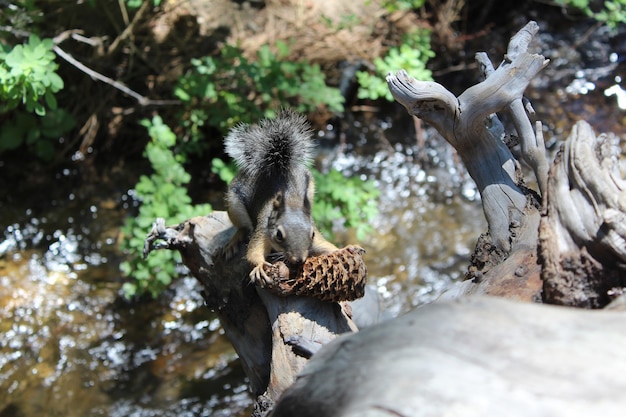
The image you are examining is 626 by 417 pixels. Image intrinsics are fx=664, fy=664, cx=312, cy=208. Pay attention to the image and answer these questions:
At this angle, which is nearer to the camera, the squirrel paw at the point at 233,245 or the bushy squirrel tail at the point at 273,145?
the bushy squirrel tail at the point at 273,145

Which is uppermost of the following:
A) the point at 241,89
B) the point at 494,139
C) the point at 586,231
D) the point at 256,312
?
the point at 241,89

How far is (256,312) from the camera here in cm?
304

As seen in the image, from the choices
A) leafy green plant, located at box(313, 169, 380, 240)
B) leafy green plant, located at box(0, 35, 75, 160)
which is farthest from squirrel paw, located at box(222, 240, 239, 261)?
leafy green plant, located at box(0, 35, 75, 160)

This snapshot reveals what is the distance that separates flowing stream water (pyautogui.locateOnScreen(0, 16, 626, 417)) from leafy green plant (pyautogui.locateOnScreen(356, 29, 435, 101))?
3.10ft

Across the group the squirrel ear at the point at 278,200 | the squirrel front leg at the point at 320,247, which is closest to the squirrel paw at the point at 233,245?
the squirrel ear at the point at 278,200

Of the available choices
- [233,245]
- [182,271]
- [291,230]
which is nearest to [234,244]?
[233,245]

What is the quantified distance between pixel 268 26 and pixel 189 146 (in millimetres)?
1739

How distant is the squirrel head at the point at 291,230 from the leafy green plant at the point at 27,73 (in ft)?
4.85

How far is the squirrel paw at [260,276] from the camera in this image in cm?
279

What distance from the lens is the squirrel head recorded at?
295 cm

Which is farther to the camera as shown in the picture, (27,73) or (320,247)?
(27,73)

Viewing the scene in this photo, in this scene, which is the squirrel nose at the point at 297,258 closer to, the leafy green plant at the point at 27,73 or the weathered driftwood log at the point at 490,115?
the weathered driftwood log at the point at 490,115

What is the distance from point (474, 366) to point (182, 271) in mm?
3848

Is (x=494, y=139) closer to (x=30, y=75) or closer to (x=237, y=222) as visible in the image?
(x=237, y=222)
